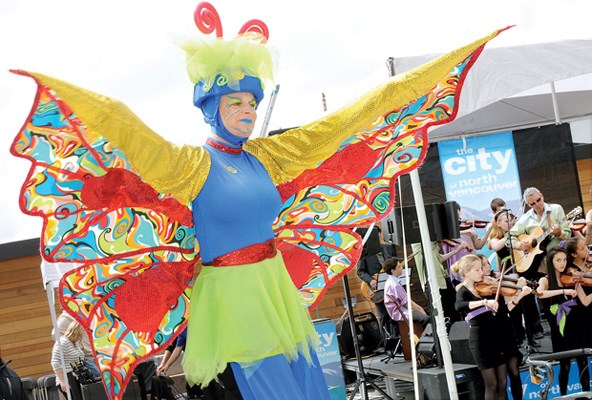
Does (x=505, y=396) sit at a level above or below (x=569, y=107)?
below

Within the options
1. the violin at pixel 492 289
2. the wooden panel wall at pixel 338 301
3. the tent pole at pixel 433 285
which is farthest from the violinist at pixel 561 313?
the wooden panel wall at pixel 338 301

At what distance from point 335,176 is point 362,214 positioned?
232mm

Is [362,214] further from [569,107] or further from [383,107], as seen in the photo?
[569,107]

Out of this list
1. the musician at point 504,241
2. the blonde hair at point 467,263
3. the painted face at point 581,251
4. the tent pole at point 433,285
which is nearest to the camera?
the tent pole at point 433,285

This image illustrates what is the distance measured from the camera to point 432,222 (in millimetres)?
5902

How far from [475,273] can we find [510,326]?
0.47 meters

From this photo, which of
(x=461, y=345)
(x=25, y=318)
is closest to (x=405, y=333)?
(x=461, y=345)

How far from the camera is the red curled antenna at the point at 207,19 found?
313 centimetres

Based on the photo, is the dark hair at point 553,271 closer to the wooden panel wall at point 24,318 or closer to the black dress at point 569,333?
the black dress at point 569,333

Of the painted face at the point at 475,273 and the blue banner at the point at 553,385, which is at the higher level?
the painted face at the point at 475,273

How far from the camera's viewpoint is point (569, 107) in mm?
9188

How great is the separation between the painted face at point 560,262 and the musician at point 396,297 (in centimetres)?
151

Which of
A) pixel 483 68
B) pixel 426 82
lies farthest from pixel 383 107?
pixel 483 68

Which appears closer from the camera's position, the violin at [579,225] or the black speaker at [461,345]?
the black speaker at [461,345]
